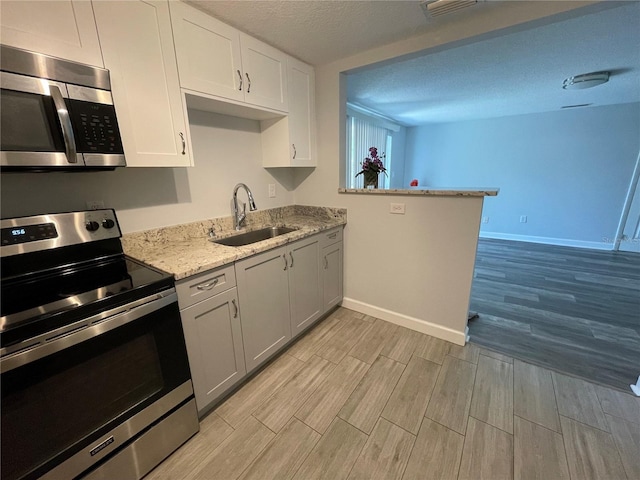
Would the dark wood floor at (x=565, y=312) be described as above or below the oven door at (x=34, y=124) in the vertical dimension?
below

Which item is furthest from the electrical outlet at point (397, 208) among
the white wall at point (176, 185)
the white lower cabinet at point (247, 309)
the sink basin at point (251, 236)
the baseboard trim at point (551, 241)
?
the baseboard trim at point (551, 241)

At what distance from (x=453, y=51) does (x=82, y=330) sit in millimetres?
3024

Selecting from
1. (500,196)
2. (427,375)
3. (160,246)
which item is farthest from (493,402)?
(500,196)

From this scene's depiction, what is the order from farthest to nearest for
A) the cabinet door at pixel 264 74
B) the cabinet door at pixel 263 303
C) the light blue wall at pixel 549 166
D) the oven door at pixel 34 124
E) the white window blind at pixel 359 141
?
the light blue wall at pixel 549 166 < the white window blind at pixel 359 141 < the cabinet door at pixel 264 74 < the cabinet door at pixel 263 303 < the oven door at pixel 34 124

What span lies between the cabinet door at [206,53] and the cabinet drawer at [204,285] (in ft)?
3.51

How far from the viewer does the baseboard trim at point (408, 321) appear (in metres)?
2.11

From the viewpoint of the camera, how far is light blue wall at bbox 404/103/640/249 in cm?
416

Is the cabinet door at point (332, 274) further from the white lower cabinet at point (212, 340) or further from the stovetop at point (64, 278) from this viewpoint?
the stovetop at point (64, 278)

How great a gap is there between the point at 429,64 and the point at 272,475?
328cm

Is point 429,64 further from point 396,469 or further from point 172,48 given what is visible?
point 396,469

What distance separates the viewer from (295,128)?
2.18 m

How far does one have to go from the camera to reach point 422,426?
4.72ft

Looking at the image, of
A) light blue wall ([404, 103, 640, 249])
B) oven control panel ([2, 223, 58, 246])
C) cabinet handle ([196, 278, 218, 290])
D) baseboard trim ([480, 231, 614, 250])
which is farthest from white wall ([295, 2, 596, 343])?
baseboard trim ([480, 231, 614, 250])

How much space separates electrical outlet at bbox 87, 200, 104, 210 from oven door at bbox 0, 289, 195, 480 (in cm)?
74
